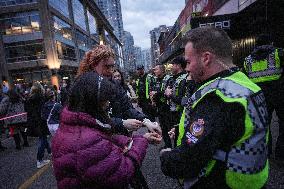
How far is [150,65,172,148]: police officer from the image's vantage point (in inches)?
258

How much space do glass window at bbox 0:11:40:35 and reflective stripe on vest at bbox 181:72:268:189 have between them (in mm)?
37128

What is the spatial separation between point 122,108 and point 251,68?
2.73 m

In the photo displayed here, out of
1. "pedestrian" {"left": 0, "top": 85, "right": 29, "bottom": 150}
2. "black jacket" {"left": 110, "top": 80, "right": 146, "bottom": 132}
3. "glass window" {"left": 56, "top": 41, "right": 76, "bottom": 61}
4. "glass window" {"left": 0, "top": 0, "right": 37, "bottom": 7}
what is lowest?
"pedestrian" {"left": 0, "top": 85, "right": 29, "bottom": 150}

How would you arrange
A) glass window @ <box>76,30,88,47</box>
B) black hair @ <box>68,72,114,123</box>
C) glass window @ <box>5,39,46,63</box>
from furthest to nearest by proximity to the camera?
glass window @ <box>76,30,88,47</box> → glass window @ <box>5,39,46,63</box> → black hair @ <box>68,72,114,123</box>

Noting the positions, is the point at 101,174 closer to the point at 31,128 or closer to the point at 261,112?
the point at 261,112

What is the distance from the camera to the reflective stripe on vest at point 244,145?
155 cm

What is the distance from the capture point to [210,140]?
1.52 meters

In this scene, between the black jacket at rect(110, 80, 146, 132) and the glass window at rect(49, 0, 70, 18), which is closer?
the black jacket at rect(110, 80, 146, 132)

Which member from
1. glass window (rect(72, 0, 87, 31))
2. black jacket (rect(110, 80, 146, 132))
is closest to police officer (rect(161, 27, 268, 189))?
black jacket (rect(110, 80, 146, 132))

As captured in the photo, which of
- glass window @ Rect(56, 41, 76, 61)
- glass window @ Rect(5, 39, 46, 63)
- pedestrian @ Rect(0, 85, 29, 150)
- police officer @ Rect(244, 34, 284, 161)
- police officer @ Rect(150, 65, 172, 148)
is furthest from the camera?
glass window @ Rect(56, 41, 76, 61)

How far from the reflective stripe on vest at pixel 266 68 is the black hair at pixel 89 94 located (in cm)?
398

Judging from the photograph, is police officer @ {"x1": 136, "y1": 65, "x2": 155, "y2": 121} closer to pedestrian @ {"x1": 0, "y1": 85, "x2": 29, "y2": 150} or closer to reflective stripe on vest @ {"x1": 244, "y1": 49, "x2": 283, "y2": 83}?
reflective stripe on vest @ {"x1": 244, "y1": 49, "x2": 283, "y2": 83}

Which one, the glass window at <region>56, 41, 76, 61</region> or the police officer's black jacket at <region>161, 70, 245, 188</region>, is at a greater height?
the glass window at <region>56, 41, 76, 61</region>

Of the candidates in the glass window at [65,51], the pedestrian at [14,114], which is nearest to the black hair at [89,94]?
the pedestrian at [14,114]
